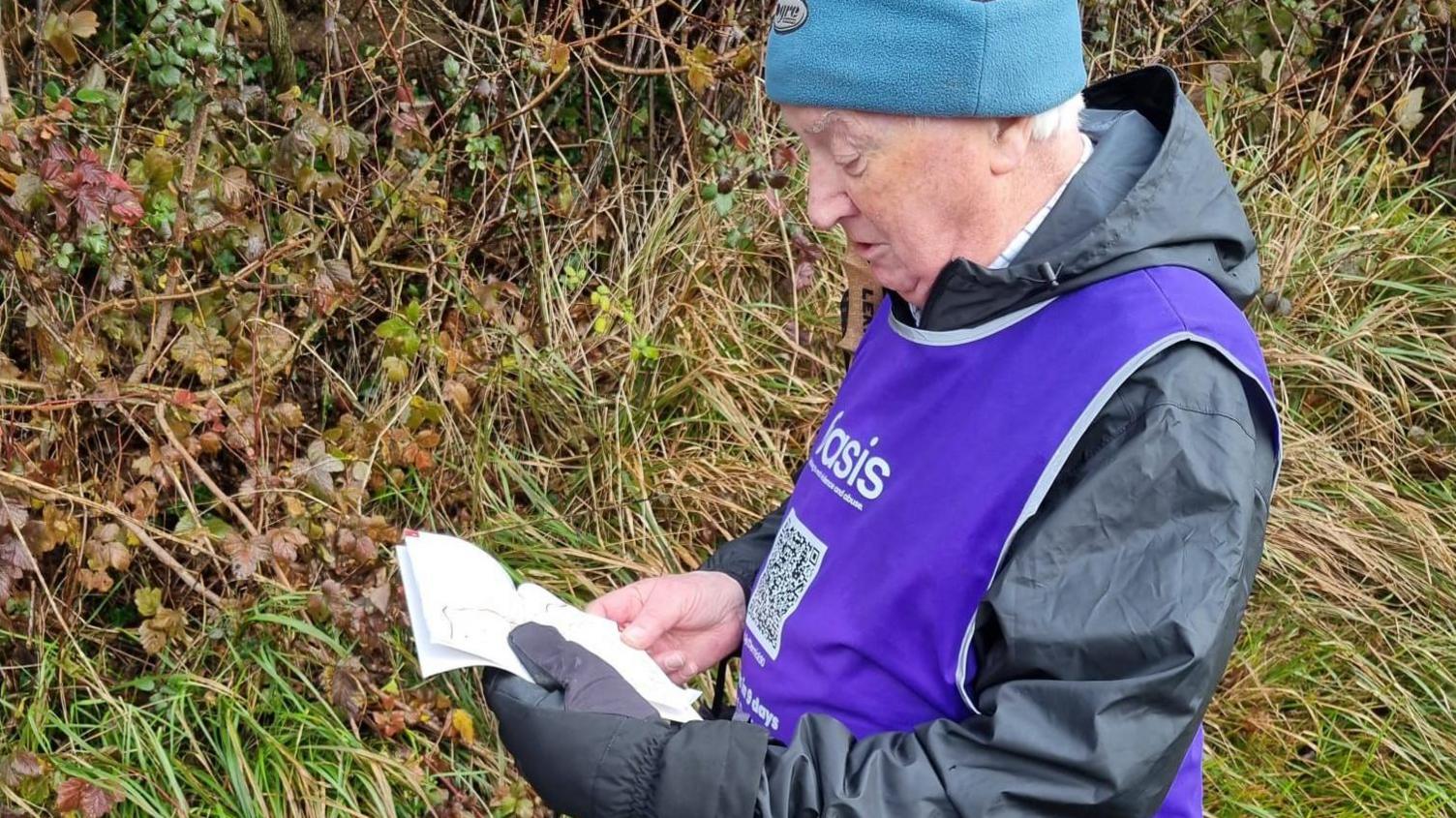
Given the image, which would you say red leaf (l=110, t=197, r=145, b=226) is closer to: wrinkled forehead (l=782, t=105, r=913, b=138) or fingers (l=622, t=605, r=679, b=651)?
fingers (l=622, t=605, r=679, b=651)

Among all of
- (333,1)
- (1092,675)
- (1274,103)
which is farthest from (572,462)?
(1274,103)

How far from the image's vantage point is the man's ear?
1587 millimetres

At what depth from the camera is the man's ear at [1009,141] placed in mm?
1587

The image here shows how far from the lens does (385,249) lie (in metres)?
3.69

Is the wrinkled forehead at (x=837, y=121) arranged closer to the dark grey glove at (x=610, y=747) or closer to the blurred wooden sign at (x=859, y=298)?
the blurred wooden sign at (x=859, y=298)

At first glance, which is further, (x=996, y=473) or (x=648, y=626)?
(x=648, y=626)

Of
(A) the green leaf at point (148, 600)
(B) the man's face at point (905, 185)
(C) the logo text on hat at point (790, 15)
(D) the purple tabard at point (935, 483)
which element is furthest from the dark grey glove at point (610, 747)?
(A) the green leaf at point (148, 600)

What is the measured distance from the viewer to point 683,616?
2150mm

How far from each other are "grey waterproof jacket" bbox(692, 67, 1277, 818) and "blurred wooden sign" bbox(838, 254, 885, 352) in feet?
1.88

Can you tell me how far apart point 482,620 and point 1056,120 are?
1.02 m

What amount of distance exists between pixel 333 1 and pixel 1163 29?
2957 mm

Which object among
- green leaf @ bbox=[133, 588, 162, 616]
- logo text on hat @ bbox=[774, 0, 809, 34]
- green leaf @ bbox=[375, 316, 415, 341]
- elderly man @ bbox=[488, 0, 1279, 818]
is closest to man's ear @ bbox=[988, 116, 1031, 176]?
elderly man @ bbox=[488, 0, 1279, 818]

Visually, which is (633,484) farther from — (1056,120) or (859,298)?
(1056,120)

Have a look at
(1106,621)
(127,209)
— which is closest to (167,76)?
(127,209)
